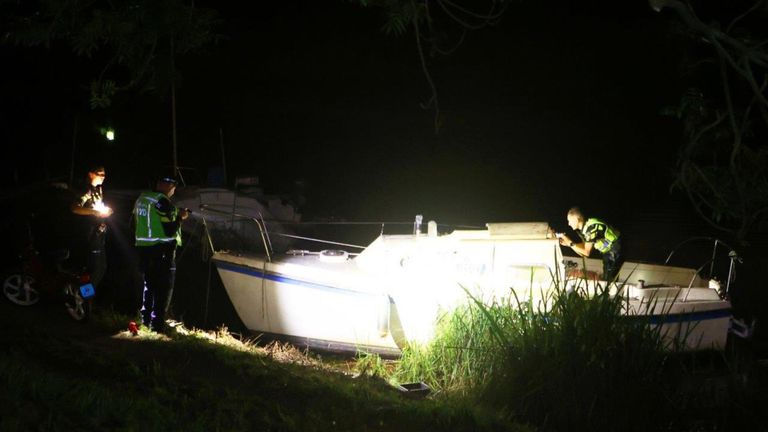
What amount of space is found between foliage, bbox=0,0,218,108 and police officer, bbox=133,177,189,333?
262 centimetres

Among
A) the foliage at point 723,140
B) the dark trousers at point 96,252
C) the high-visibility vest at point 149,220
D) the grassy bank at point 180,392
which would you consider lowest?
the grassy bank at point 180,392

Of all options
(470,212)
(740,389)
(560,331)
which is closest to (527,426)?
(560,331)

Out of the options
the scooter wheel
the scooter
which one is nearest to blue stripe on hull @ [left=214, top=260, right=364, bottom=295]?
the scooter

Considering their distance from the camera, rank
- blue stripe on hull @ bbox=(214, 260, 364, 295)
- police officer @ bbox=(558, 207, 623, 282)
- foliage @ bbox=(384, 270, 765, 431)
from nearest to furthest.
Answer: foliage @ bbox=(384, 270, 765, 431) < blue stripe on hull @ bbox=(214, 260, 364, 295) < police officer @ bbox=(558, 207, 623, 282)

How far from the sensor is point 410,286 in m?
7.45

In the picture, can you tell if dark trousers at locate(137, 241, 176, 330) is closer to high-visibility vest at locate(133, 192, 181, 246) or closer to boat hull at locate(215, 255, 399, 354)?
high-visibility vest at locate(133, 192, 181, 246)

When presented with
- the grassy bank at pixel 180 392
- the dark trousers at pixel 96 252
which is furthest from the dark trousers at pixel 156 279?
the dark trousers at pixel 96 252

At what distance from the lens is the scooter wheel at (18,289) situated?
25.9 feet

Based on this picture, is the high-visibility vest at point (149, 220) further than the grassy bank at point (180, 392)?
Yes

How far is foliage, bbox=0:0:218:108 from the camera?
4414 millimetres

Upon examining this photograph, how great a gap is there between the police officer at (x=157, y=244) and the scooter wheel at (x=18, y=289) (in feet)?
5.24

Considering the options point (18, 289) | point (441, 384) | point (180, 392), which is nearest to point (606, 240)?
point (441, 384)

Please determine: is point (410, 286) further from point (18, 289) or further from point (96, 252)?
point (18, 289)

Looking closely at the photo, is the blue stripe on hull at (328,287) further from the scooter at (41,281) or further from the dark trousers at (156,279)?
the scooter at (41,281)
